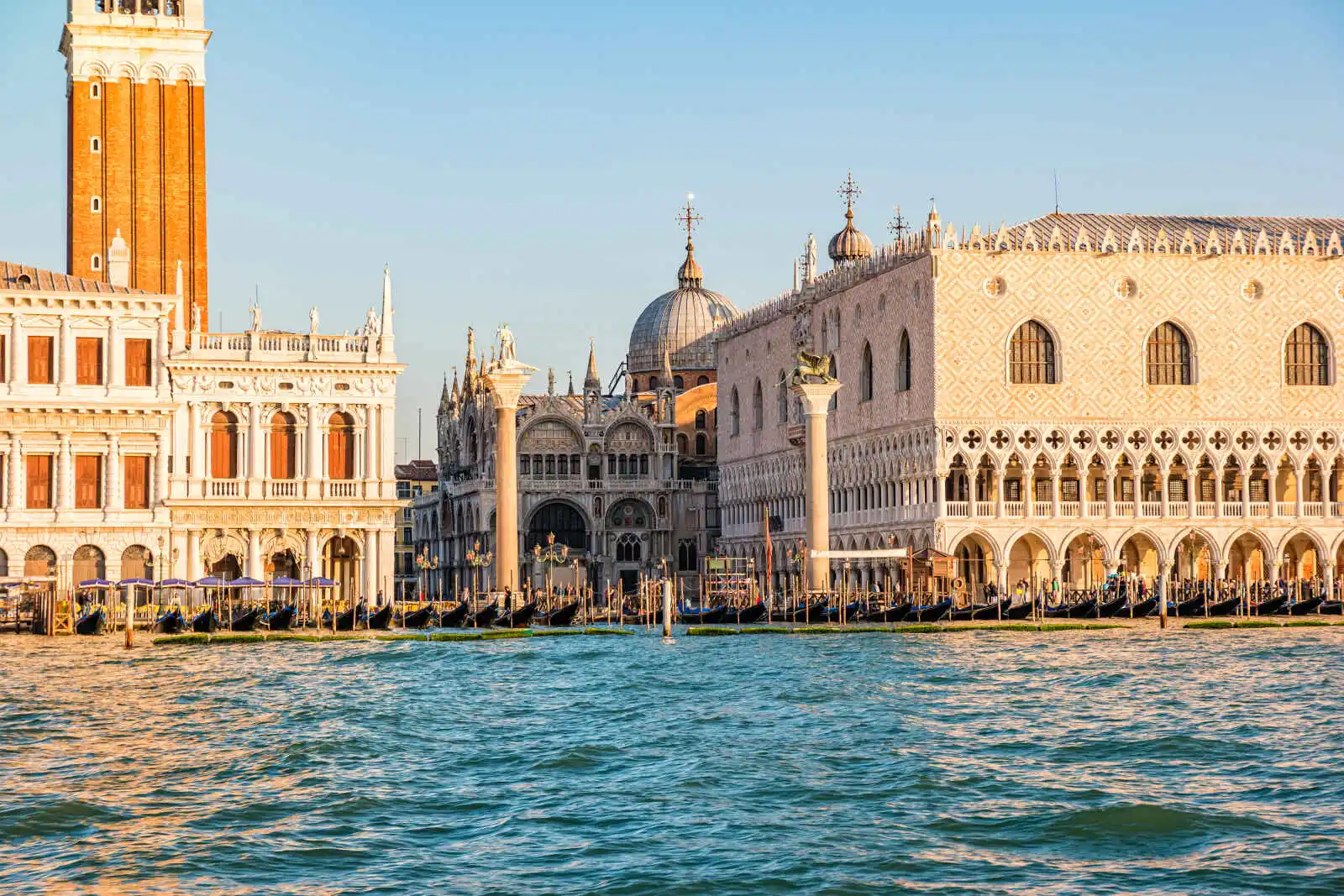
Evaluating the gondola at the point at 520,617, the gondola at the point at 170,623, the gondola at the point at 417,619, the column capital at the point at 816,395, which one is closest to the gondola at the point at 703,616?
the gondola at the point at 520,617

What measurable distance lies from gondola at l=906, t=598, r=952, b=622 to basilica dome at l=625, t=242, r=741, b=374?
3513 centimetres

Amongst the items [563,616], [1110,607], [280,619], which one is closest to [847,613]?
[1110,607]

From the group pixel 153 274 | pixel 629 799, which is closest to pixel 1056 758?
pixel 629 799

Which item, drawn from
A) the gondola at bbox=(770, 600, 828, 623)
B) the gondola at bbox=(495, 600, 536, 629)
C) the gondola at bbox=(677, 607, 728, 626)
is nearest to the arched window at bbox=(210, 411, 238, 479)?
the gondola at bbox=(495, 600, 536, 629)

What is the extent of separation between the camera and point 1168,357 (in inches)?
2114

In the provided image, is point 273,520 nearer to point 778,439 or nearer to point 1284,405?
point 778,439

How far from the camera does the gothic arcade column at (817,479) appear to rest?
164ft

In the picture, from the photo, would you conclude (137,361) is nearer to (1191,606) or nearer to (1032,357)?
(1032,357)

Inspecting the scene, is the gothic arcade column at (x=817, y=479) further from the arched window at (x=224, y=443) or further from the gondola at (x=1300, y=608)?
the arched window at (x=224, y=443)

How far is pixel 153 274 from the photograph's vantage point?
53344 mm

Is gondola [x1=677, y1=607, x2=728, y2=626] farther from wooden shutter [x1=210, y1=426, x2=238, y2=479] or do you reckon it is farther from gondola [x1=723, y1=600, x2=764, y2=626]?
wooden shutter [x1=210, y1=426, x2=238, y2=479]

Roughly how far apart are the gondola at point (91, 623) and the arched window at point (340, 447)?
306 inches

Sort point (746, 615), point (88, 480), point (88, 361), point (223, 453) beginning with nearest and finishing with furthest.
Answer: point (88, 480) → point (88, 361) → point (223, 453) → point (746, 615)

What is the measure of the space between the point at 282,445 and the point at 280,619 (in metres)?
6.34
